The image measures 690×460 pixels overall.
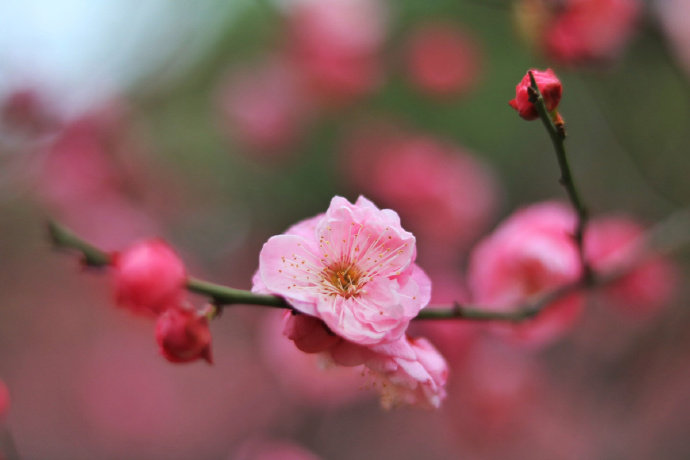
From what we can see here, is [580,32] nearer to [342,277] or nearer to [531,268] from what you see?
[531,268]

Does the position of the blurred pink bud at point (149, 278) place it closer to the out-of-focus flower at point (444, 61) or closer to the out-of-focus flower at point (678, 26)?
the out-of-focus flower at point (678, 26)

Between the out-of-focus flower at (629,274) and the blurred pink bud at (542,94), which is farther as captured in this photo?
the out-of-focus flower at (629,274)

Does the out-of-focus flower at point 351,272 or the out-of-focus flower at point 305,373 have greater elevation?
the out-of-focus flower at point 305,373

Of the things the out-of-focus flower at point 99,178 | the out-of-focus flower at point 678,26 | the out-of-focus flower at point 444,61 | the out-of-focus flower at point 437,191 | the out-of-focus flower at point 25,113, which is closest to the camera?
the out-of-focus flower at point 678,26

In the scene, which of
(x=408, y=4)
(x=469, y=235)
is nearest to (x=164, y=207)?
(x=469, y=235)

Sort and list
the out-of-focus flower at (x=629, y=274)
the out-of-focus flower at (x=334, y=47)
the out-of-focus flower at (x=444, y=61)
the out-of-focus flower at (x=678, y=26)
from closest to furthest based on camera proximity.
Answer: the out-of-focus flower at (x=629, y=274) → the out-of-focus flower at (x=678, y=26) → the out-of-focus flower at (x=334, y=47) → the out-of-focus flower at (x=444, y=61)

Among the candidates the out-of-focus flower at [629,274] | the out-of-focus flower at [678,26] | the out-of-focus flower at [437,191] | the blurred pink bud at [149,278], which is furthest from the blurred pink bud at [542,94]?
the out-of-focus flower at [437,191]

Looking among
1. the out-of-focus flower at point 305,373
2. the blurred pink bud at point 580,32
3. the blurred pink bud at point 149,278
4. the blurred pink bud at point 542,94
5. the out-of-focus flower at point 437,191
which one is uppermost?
the out-of-focus flower at point 437,191
